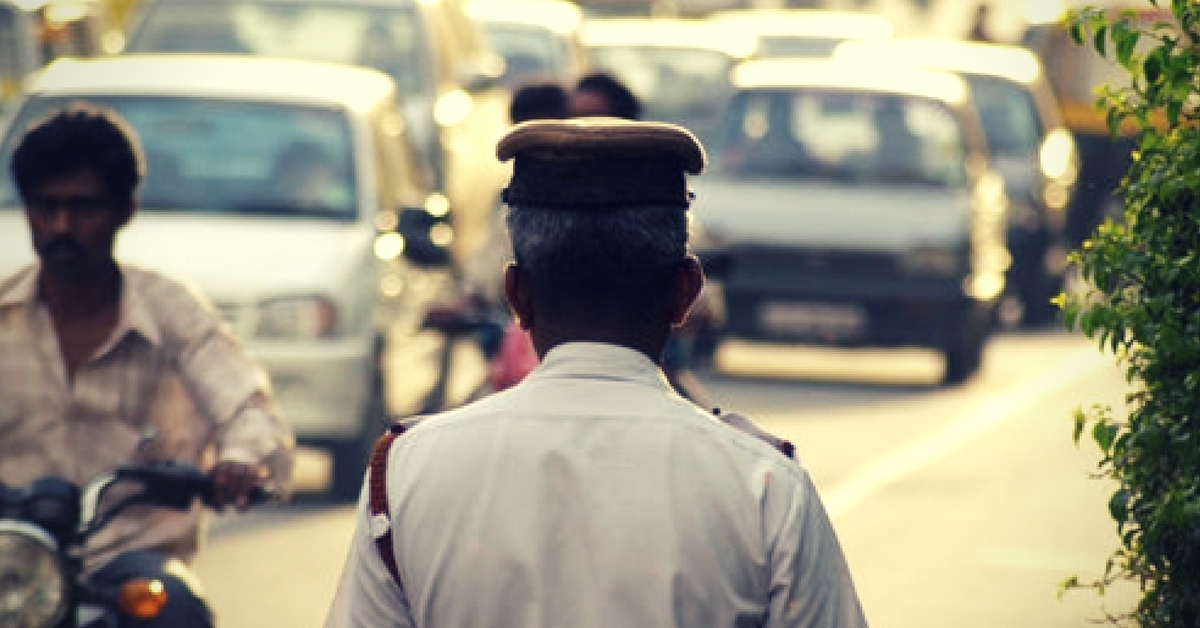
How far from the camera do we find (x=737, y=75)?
2027 cm

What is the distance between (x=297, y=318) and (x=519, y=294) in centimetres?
931

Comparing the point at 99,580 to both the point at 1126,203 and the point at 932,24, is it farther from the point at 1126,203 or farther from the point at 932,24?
the point at 932,24

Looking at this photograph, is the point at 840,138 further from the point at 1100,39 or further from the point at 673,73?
the point at 1100,39

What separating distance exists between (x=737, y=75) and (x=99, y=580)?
1489 centimetres

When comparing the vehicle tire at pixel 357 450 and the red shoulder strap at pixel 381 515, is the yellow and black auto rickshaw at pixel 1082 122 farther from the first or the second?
the red shoulder strap at pixel 381 515

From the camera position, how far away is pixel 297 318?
13.0 metres

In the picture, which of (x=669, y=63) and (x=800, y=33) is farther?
(x=800, y=33)

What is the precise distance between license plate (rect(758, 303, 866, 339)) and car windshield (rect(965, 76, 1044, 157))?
5874 millimetres

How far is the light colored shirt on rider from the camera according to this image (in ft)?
20.2

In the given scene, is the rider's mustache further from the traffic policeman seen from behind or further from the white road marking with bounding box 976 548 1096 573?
the white road marking with bounding box 976 548 1096 573

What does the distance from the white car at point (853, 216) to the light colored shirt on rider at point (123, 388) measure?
12530 millimetres

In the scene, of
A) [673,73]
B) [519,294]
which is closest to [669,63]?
[673,73]

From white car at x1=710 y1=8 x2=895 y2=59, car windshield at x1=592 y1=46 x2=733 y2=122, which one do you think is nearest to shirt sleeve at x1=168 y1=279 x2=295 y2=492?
car windshield at x1=592 y1=46 x2=733 y2=122

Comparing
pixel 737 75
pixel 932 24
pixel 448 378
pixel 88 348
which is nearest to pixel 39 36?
pixel 737 75
